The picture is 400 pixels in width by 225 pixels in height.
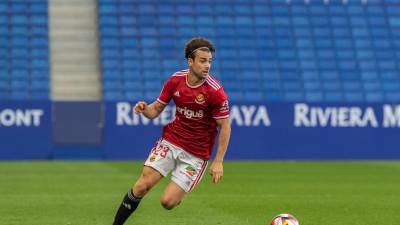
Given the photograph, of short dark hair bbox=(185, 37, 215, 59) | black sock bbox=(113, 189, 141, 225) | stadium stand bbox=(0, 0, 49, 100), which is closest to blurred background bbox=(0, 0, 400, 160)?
stadium stand bbox=(0, 0, 49, 100)

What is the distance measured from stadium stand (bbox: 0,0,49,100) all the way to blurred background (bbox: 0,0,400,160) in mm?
31

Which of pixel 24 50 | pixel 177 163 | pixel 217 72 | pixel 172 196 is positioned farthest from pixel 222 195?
pixel 24 50

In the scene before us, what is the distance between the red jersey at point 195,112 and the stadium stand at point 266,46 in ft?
56.4

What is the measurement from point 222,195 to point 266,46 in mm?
14580

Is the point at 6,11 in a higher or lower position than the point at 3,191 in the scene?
higher

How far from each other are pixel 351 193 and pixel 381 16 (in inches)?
633

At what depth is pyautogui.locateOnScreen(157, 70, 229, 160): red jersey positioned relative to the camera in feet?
29.6

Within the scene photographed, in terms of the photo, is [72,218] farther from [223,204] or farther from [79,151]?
[79,151]

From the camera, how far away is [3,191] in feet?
48.7

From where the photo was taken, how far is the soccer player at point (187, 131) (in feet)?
29.3

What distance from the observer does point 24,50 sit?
27266 mm

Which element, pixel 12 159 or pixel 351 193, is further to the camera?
pixel 12 159

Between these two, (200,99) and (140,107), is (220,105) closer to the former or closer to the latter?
(200,99)

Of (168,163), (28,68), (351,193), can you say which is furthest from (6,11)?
(168,163)
